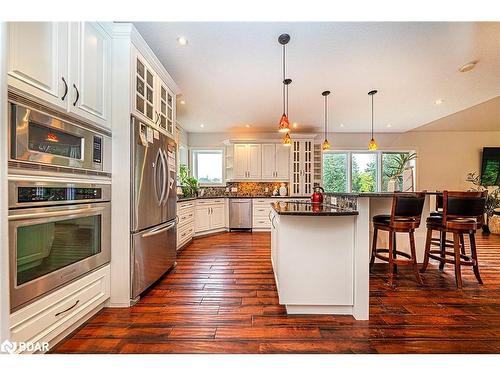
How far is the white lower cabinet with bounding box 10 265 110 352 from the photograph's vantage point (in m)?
1.34

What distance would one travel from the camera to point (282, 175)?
6281 millimetres

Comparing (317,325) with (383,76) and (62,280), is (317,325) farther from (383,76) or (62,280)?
(383,76)

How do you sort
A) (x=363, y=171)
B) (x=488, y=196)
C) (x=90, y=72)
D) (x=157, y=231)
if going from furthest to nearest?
(x=363, y=171) → (x=488, y=196) → (x=157, y=231) → (x=90, y=72)

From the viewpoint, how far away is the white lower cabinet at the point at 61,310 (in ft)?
4.38

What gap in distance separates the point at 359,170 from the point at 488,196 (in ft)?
9.72

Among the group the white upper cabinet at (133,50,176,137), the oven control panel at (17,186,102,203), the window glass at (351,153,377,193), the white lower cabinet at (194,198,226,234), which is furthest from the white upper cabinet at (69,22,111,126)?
the window glass at (351,153,377,193)

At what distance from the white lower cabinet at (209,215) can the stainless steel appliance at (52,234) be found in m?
3.07

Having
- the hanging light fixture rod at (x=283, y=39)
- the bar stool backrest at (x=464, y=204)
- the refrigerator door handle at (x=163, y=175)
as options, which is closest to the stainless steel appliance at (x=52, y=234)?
the refrigerator door handle at (x=163, y=175)

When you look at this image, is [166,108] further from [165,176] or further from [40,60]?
[40,60]

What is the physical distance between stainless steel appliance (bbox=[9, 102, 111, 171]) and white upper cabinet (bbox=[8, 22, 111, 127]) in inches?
3.7

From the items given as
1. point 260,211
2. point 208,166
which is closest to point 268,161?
point 260,211

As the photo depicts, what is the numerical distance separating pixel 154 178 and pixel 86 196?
2.53ft

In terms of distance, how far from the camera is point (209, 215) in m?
5.49

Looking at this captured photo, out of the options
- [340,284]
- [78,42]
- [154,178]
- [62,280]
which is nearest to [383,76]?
[340,284]
